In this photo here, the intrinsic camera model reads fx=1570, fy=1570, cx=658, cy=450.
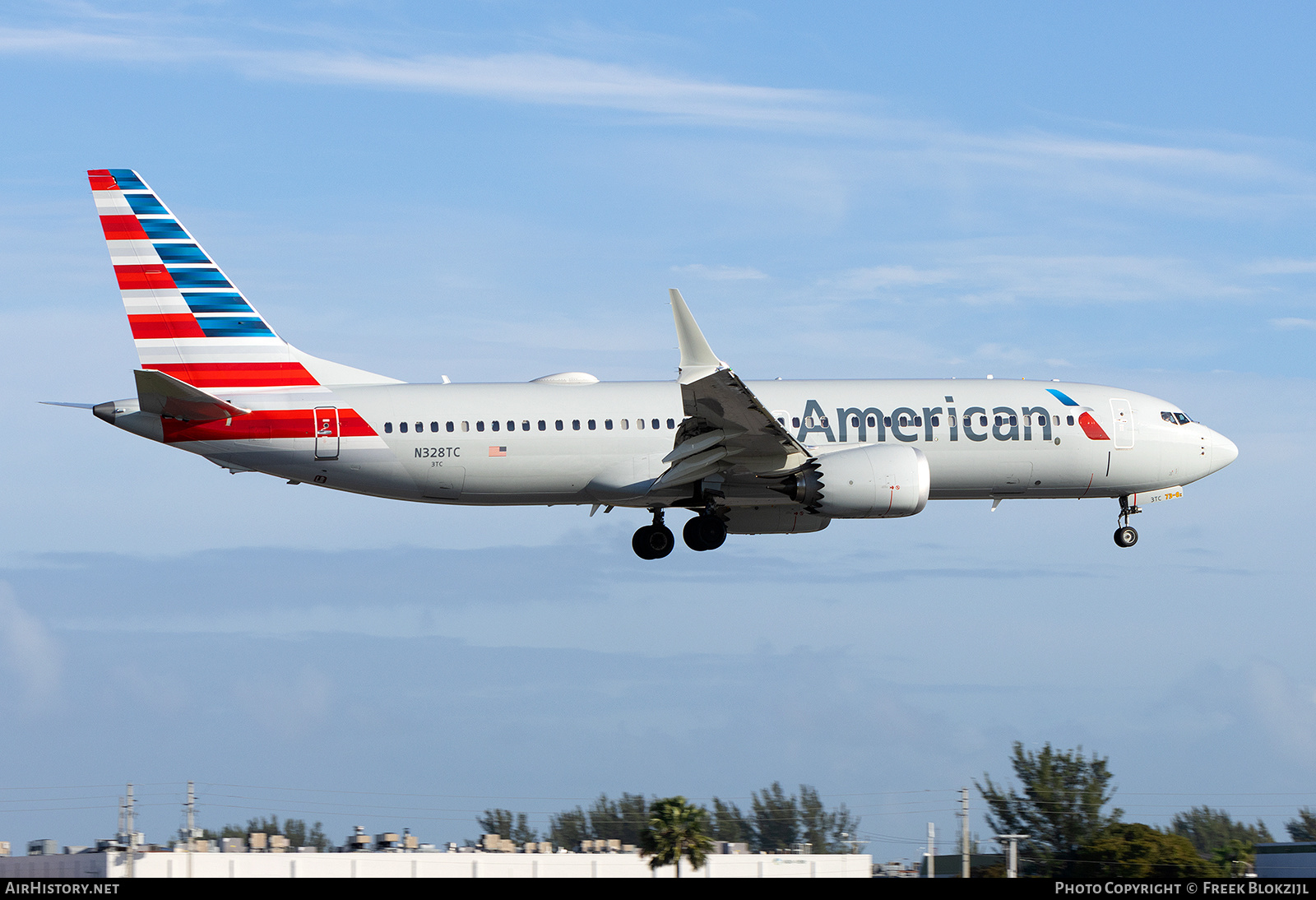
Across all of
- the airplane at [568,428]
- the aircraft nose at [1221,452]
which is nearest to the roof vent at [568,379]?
→ the airplane at [568,428]

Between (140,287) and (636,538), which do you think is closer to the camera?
(140,287)

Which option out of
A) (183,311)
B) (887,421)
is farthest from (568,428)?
(183,311)

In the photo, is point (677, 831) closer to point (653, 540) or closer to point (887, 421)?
point (653, 540)

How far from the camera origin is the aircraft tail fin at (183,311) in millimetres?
43969

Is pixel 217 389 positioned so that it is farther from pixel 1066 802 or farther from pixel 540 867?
pixel 1066 802

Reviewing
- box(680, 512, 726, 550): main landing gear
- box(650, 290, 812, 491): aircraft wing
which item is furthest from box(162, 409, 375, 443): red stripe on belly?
box(680, 512, 726, 550): main landing gear

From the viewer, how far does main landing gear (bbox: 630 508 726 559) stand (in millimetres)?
46031

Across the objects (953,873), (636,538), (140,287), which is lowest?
(953,873)

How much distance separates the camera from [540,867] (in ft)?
187

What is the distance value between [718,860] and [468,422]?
25.1 m

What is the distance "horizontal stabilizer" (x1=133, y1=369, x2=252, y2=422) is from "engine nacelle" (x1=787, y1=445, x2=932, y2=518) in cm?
1563

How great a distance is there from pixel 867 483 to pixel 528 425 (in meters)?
9.44

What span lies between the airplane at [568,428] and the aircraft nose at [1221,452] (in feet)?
11.9
